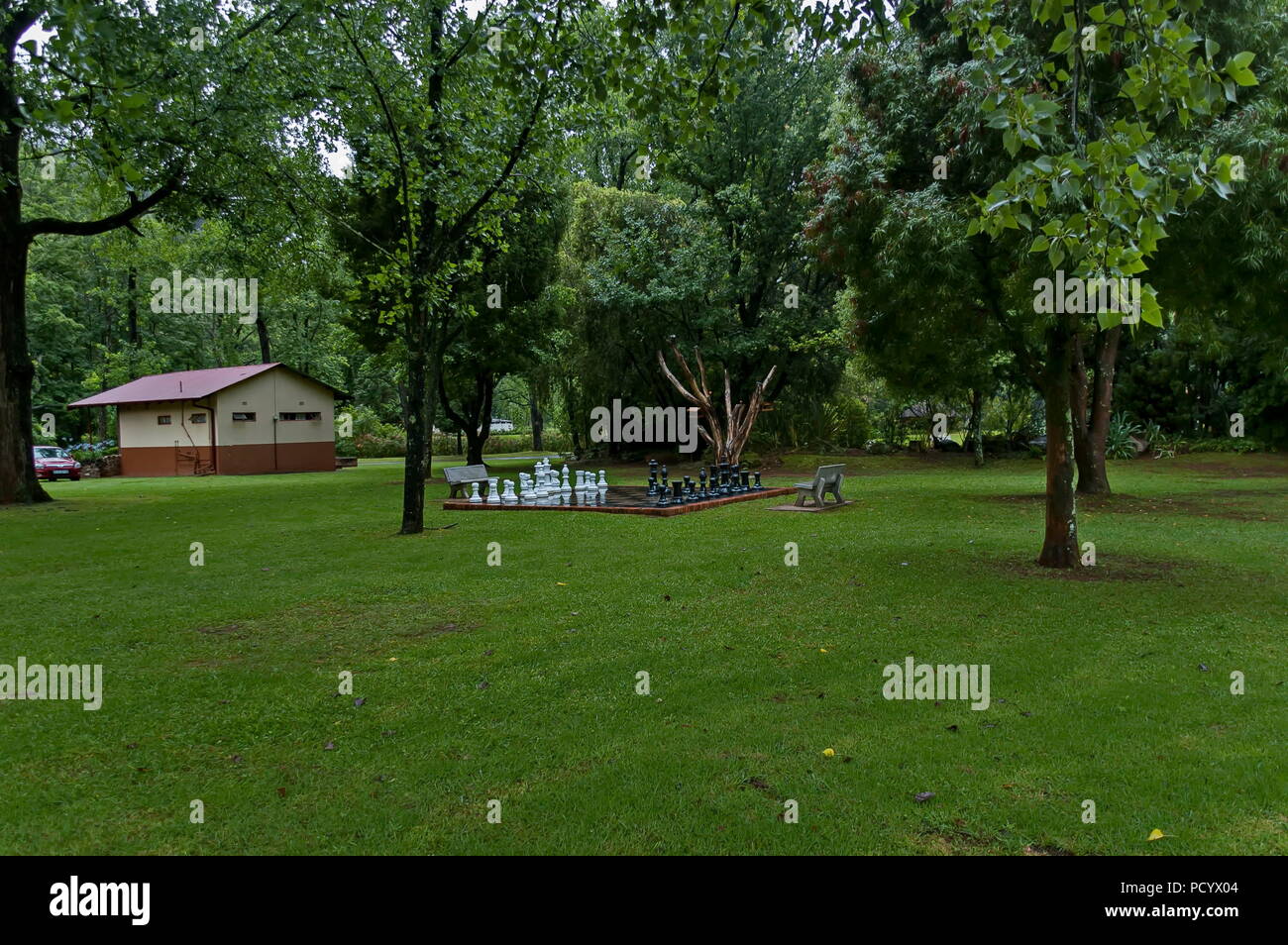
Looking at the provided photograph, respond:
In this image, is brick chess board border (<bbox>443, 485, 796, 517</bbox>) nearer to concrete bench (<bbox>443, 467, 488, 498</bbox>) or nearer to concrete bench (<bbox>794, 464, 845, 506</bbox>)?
concrete bench (<bbox>443, 467, 488, 498</bbox>)

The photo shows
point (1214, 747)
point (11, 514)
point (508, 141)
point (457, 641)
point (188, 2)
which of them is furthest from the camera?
point (11, 514)

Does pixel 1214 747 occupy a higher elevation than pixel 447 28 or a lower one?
lower

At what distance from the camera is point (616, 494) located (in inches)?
712

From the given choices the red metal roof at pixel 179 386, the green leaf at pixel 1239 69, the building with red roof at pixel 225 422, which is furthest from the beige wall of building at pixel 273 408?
the green leaf at pixel 1239 69

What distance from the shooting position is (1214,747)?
13.6ft

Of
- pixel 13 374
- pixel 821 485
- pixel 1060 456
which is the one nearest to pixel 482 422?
pixel 13 374

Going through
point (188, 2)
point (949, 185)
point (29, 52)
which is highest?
point (188, 2)

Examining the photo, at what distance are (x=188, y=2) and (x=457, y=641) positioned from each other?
1424 cm

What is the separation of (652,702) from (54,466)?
35.0 metres
